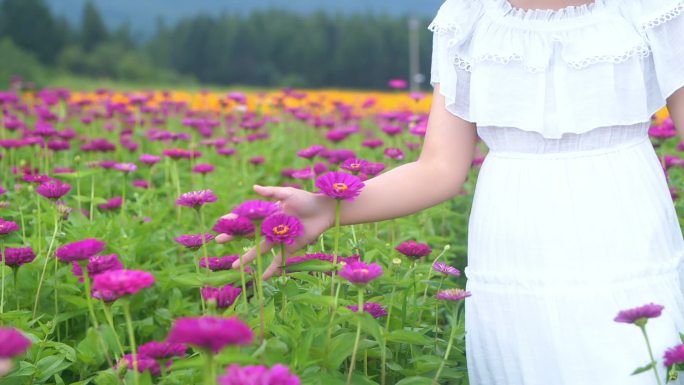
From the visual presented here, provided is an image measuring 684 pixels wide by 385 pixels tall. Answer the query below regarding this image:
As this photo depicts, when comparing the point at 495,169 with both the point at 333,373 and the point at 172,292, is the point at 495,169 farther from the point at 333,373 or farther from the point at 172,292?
the point at 172,292

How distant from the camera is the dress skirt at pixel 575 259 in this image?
1.62 meters

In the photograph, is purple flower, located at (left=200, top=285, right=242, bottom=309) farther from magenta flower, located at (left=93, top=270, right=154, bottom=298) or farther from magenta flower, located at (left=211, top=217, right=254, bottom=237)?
magenta flower, located at (left=93, top=270, right=154, bottom=298)

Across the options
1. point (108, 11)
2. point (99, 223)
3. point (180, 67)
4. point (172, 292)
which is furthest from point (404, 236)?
point (108, 11)

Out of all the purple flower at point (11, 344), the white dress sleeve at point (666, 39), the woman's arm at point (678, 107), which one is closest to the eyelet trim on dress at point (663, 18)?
the white dress sleeve at point (666, 39)

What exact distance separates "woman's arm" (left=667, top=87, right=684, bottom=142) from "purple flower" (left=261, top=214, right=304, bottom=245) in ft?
2.37

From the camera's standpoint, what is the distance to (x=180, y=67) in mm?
34969

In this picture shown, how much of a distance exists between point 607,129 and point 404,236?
1.15 m

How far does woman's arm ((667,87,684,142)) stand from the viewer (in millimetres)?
1712

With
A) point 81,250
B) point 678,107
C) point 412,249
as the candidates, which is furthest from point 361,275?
point 678,107

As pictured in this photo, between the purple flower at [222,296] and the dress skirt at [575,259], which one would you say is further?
the dress skirt at [575,259]

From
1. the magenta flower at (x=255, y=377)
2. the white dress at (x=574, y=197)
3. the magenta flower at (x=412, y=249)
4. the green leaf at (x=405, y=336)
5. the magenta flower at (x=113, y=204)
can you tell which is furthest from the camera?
the magenta flower at (x=113, y=204)

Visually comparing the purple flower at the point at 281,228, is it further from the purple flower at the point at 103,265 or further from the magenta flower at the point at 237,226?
the purple flower at the point at 103,265

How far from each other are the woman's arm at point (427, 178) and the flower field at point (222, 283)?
98 millimetres

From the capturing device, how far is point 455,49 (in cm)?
184
